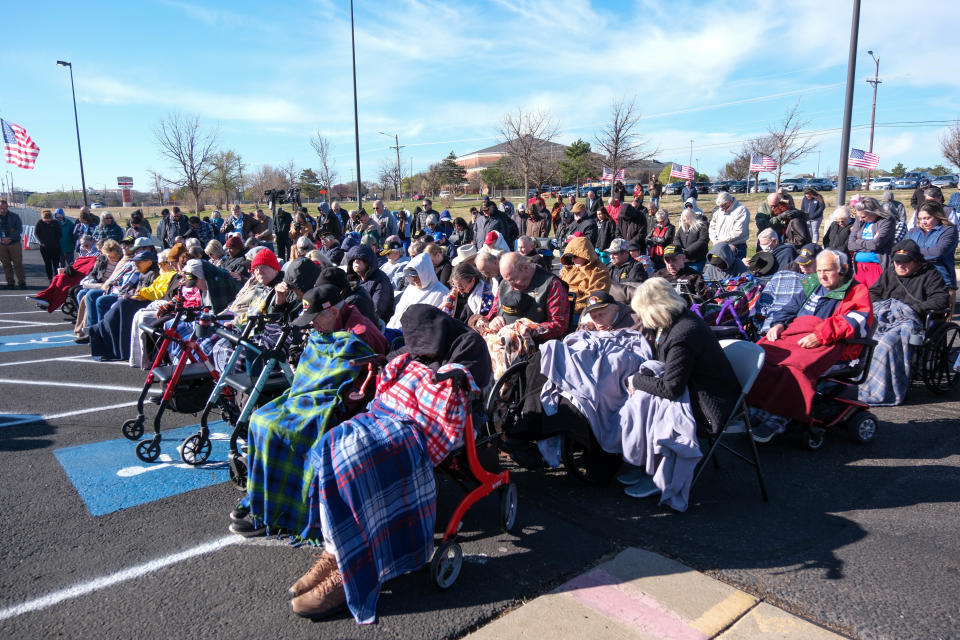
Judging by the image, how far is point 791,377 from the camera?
183 inches

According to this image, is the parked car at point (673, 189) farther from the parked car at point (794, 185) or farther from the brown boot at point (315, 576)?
the brown boot at point (315, 576)

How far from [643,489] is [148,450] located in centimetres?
368

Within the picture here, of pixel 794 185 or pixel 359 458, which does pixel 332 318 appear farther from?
pixel 794 185

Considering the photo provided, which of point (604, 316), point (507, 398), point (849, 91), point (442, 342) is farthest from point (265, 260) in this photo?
point (849, 91)

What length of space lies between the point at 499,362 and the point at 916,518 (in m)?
2.91

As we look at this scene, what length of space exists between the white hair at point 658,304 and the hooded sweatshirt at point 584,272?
237cm

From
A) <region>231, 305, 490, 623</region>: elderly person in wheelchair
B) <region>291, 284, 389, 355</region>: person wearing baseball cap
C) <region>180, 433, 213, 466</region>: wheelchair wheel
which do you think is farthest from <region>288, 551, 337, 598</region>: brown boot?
<region>180, 433, 213, 466</region>: wheelchair wheel

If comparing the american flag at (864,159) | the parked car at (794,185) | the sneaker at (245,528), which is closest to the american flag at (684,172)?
the american flag at (864,159)

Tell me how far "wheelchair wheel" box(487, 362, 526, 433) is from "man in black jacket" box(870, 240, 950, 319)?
4087mm

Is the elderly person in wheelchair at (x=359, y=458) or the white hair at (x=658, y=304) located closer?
the elderly person in wheelchair at (x=359, y=458)

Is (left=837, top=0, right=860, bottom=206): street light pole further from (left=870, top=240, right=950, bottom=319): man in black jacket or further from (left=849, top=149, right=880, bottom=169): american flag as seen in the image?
(left=849, top=149, right=880, bottom=169): american flag

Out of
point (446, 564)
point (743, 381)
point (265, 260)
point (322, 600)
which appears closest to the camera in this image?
point (322, 600)

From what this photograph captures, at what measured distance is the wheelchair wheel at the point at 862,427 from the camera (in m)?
4.89

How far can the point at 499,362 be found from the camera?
16.3ft
